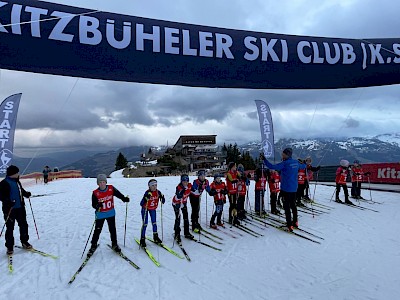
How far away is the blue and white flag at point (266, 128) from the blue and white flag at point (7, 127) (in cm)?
711

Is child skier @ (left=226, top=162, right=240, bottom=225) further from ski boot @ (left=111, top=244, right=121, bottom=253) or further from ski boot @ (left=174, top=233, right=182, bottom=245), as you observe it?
ski boot @ (left=111, top=244, right=121, bottom=253)

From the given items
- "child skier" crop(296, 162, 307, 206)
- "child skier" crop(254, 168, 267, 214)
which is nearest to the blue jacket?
"child skier" crop(254, 168, 267, 214)

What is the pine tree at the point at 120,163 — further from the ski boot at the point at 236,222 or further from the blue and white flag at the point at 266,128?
the ski boot at the point at 236,222

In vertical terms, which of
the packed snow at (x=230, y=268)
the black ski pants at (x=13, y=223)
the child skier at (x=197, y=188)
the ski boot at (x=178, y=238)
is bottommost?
the packed snow at (x=230, y=268)

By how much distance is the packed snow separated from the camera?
4.49 meters

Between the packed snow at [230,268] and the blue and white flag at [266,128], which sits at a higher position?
the blue and white flag at [266,128]

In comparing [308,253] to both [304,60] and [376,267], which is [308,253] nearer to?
[376,267]

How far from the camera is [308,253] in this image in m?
6.10

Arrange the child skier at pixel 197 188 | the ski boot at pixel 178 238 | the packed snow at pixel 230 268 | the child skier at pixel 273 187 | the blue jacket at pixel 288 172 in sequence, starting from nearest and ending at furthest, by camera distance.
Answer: the packed snow at pixel 230 268 → the ski boot at pixel 178 238 → the child skier at pixel 197 188 → the blue jacket at pixel 288 172 → the child skier at pixel 273 187

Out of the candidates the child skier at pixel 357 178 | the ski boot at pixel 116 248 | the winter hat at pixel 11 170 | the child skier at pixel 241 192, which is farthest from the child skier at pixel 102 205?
the child skier at pixel 357 178

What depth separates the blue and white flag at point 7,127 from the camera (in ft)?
19.7

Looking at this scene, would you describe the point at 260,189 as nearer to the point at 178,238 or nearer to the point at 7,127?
the point at 178,238

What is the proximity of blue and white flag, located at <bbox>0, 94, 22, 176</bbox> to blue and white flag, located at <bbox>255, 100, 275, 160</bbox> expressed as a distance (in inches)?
280

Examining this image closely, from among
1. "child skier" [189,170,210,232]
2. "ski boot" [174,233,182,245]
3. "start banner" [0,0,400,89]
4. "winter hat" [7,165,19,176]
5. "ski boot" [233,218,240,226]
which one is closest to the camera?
"start banner" [0,0,400,89]
